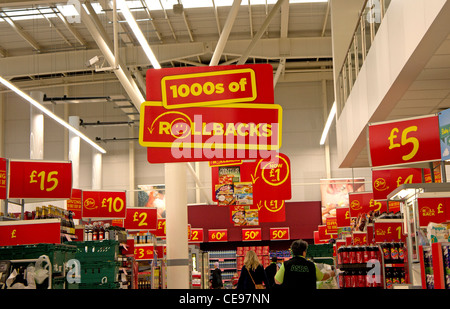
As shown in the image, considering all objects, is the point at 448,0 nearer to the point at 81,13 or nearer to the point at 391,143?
the point at 391,143

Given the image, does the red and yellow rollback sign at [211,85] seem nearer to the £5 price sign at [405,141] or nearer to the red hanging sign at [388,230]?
the £5 price sign at [405,141]

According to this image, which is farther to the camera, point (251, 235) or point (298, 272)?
point (251, 235)

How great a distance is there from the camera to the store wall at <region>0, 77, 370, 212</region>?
2742 centimetres

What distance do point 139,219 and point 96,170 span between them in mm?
9367

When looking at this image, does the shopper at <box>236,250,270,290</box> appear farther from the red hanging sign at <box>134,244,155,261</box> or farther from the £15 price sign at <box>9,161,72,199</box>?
the red hanging sign at <box>134,244,155,261</box>

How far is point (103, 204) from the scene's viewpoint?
15.4m

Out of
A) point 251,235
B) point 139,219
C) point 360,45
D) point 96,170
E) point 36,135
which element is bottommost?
point 251,235

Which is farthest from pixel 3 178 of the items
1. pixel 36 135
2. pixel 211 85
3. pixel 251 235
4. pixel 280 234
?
pixel 280 234

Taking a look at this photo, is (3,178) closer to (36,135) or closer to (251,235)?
(36,135)

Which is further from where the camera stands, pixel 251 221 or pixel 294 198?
pixel 294 198

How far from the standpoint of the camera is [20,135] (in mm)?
27422

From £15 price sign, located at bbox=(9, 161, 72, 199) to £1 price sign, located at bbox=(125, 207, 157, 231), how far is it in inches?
295
